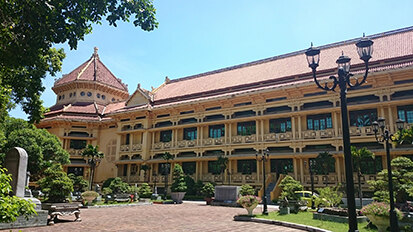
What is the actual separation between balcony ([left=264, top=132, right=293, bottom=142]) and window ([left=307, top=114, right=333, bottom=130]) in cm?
177

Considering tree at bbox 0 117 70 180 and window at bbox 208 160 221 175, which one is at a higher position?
tree at bbox 0 117 70 180

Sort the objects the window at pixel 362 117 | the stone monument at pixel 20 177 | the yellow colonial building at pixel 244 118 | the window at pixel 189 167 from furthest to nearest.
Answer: the window at pixel 189 167 < the window at pixel 362 117 < the yellow colonial building at pixel 244 118 < the stone monument at pixel 20 177

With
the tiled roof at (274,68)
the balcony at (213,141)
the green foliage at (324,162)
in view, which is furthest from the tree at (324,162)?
the balcony at (213,141)

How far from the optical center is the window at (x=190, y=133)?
106 ft

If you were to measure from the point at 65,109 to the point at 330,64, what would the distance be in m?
31.4

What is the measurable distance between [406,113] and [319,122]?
613 centimetres

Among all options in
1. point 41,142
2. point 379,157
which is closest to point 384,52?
point 379,157

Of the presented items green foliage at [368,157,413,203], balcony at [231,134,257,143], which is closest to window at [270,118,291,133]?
balcony at [231,134,257,143]

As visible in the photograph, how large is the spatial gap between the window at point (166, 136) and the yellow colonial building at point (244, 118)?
124mm

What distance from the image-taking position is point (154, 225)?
1184cm

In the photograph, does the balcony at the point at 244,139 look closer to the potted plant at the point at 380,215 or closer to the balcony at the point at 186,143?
the balcony at the point at 186,143

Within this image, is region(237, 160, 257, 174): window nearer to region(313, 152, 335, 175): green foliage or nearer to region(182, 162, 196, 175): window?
region(182, 162, 196, 175): window

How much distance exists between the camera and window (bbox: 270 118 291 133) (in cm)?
2677

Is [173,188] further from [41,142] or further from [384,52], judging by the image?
[384,52]
